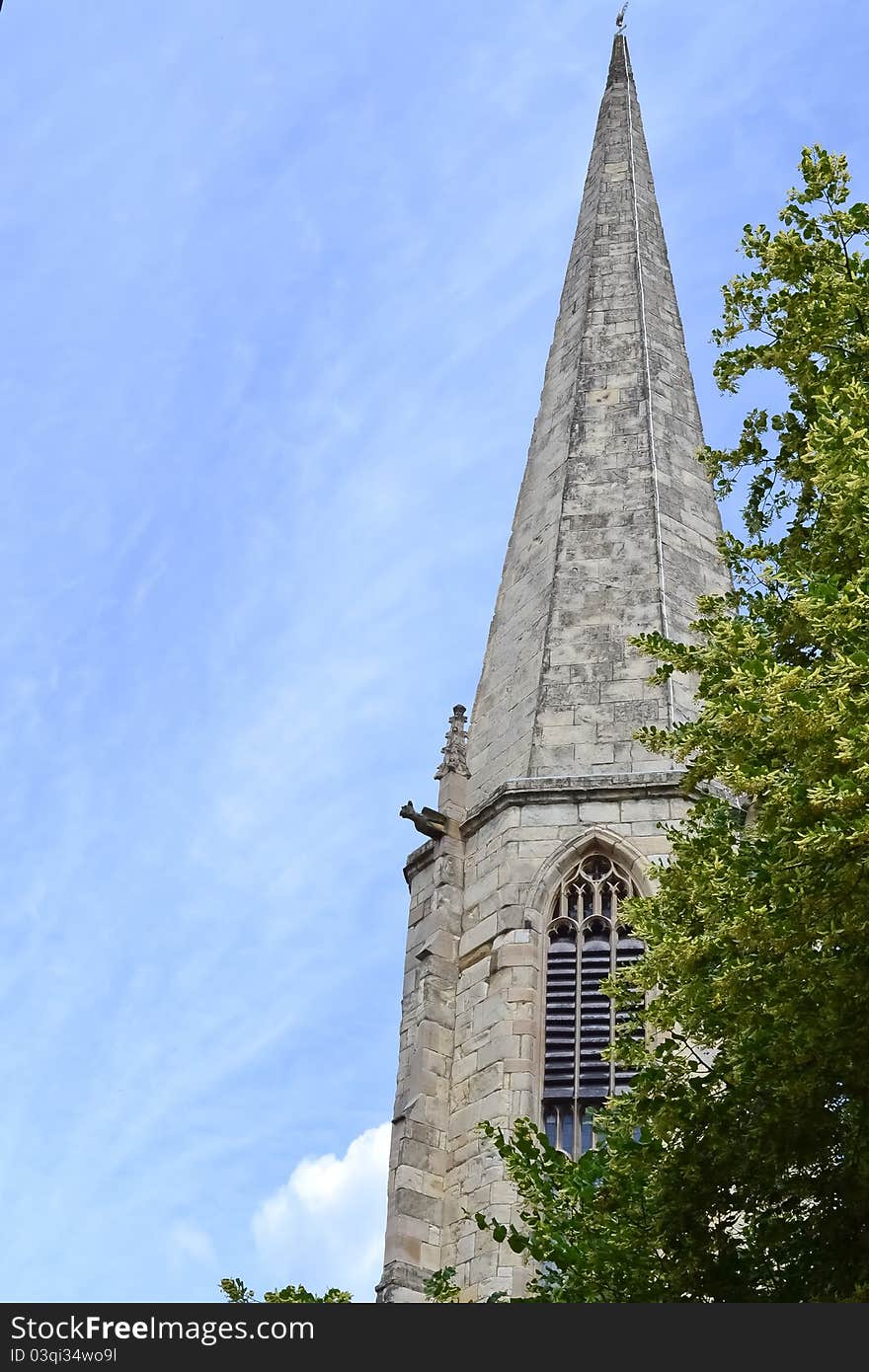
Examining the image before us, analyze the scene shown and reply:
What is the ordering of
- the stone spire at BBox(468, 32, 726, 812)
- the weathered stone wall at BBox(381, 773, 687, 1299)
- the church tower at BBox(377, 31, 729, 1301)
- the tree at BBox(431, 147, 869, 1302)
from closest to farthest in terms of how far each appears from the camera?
the tree at BBox(431, 147, 869, 1302) < the weathered stone wall at BBox(381, 773, 687, 1299) < the church tower at BBox(377, 31, 729, 1301) < the stone spire at BBox(468, 32, 726, 812)

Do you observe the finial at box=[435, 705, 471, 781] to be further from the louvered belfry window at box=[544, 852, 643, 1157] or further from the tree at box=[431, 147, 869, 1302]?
the tree at box=[431, 147, 869, 1302]

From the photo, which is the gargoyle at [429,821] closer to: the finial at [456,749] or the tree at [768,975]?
the finial at [456,749]

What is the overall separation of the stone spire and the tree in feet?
26.1

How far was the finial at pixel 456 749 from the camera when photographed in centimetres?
1906

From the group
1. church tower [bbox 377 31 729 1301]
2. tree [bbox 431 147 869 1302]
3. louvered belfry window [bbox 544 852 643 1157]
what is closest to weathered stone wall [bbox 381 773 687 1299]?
church tower [bbox 377 31 729 1301]

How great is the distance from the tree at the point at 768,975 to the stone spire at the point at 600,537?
7.94 m

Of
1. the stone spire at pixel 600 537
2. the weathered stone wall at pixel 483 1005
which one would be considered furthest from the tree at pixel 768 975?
the stone spire at pixel 600 537

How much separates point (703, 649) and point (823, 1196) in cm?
295

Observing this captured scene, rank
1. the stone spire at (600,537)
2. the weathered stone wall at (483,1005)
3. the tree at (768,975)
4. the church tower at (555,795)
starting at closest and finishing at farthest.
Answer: the tree at (768,975) < the weathered stone wall at (483,1005) < the church tower at (555,795) < the stone spire at (600,537)

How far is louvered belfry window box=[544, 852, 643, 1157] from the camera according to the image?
15867 mm

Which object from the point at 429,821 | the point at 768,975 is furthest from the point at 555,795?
the point at 768,975

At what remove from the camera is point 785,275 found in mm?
11008

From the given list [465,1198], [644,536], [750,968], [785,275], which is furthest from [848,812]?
[644,536]

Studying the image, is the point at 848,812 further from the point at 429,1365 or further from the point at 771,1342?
the point at 429,1365
